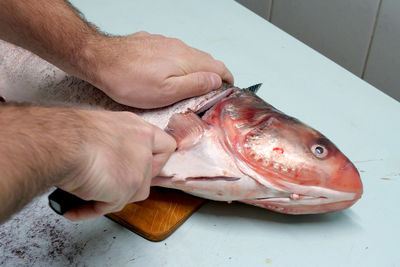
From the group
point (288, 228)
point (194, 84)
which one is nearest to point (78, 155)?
point (194, 84)

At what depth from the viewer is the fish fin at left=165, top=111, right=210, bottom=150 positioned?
1120 mm

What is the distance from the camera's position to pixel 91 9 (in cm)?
196

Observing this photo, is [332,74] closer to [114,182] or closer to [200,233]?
[200,233]

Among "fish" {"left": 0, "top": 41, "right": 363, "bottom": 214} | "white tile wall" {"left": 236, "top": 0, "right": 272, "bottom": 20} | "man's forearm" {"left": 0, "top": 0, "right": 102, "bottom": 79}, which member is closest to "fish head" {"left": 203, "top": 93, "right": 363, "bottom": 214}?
"fish" {"left": 0, "top": 41, "right": 363, "bottom": 214}

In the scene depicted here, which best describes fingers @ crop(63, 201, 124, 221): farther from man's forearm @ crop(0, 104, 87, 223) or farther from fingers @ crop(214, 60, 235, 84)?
fingers @ crop(214, 60, 235, 84)

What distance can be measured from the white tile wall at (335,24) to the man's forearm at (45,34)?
1.49m

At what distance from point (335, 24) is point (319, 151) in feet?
5.07

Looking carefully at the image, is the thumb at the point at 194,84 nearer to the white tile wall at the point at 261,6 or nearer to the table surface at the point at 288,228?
the table surface at the point at 288,228

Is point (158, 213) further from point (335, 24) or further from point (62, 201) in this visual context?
point (335, 24)

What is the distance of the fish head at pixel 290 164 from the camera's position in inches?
42.2

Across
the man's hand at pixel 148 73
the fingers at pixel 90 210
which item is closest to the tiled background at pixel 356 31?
the man's hand at pixel 148 73

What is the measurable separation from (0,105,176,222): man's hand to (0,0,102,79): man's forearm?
37cm

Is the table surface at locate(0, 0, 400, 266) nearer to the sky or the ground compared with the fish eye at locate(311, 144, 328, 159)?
nearer to the ground

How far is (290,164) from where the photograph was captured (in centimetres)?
107
